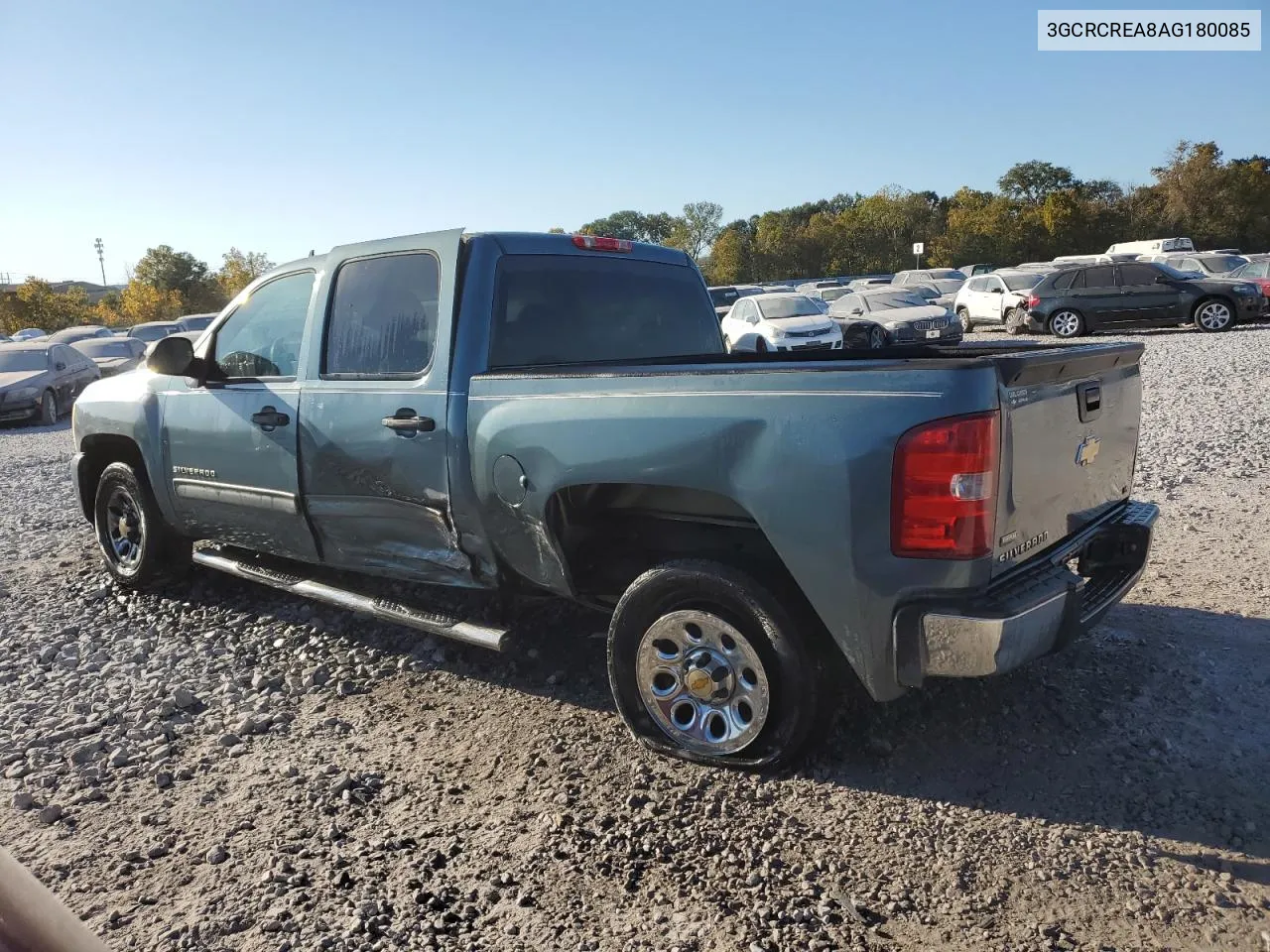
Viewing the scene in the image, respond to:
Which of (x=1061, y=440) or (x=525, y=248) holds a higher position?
(x=525, y=248)

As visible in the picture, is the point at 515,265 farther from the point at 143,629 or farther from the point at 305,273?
the point at 143,629

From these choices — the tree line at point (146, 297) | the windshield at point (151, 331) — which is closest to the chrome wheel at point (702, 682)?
the windshield at point (151, 331)

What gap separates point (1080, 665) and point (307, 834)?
3204 millimetres

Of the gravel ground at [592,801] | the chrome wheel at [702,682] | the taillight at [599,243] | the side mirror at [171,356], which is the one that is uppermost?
the taillight at [599,243]

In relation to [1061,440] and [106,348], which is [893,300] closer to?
[106,348]

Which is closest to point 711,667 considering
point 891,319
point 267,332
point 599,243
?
point 599,243

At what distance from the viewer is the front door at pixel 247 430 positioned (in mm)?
4547

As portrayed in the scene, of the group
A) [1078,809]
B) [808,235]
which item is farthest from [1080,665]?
[808,235]

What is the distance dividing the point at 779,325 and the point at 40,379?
14.3m

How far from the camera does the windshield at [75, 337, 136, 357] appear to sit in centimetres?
2261

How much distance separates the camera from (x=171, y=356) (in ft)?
16.1

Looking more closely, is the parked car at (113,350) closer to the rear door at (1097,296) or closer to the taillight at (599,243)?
the taillight at (599,243)

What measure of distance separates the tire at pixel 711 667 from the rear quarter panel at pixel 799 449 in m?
0.22

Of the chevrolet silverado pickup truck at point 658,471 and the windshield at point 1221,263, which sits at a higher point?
the windshield at point 1221,263
